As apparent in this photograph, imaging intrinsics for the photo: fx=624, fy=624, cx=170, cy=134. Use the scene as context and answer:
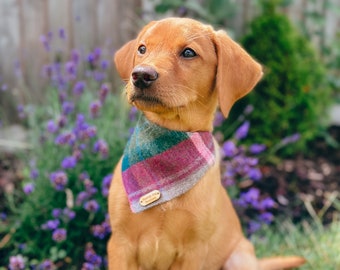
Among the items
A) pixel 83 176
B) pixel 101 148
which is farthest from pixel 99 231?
pixel 101 148

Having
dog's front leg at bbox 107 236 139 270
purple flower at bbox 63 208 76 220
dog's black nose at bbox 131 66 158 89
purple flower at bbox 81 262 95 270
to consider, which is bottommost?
purple flower at bbox 81 262 95 270

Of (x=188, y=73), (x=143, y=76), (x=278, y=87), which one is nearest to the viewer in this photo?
(x=143, y=76)

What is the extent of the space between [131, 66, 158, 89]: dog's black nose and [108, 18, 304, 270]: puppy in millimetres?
188

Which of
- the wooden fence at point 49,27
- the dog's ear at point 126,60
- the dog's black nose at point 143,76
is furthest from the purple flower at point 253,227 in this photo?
the wooden fence at point 49,27

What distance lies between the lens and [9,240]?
441 centimetres

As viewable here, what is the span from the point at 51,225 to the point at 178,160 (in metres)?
1.22

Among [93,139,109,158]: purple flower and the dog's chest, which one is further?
[93,139,109,158]: purple flower

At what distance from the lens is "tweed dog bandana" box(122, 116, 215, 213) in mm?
3221

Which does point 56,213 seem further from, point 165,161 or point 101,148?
point 165,161

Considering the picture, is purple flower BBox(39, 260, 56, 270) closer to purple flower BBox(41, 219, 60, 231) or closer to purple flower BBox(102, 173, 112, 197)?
purple flower BBox(41, 219, 60, 231)

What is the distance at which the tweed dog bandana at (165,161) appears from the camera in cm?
322

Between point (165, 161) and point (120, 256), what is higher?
point (165, 161)

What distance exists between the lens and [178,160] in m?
3.25

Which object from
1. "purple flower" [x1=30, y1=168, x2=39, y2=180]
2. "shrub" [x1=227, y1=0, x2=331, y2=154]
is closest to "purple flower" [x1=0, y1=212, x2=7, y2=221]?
"purple flower" [x1=30, y1=168, x2=39, y2=180]
